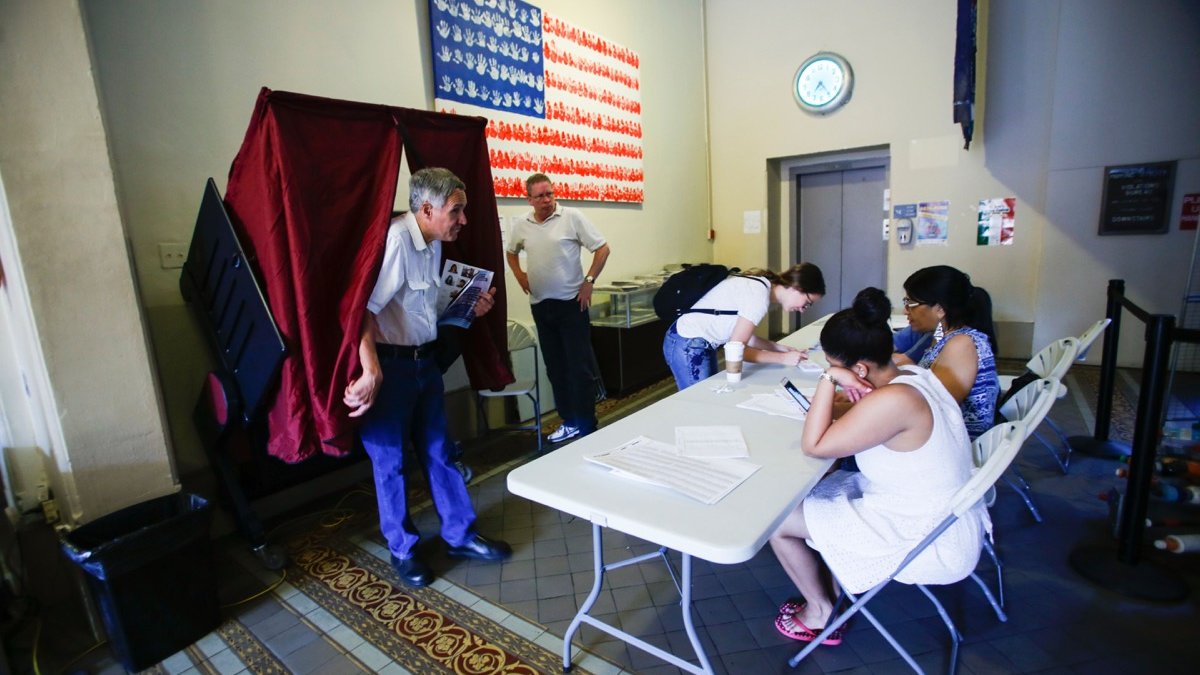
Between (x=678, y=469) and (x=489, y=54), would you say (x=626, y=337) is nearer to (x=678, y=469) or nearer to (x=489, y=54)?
(x=489, y=54)

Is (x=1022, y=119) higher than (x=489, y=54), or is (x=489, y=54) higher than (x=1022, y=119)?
(x=489, y=54)

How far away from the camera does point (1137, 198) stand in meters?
4.63

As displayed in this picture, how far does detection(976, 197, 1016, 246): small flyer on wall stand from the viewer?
513 centimetres

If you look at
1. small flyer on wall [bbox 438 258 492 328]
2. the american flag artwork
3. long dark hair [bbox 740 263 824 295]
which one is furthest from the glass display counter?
small flyer on wall [bbox 438 258 492 328]

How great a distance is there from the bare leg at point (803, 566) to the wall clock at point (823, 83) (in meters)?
5.10

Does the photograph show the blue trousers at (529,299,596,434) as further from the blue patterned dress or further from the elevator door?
the elevator door

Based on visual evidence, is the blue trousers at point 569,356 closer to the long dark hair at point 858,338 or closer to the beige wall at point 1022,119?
the long dark hair at point 858,338

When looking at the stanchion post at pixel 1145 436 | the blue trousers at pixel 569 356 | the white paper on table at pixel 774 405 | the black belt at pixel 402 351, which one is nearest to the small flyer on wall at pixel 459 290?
the black belt at pixel 402 351

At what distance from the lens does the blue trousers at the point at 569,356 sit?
3.64 meters

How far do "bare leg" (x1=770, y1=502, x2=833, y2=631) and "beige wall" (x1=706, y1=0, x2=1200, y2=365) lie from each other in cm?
457

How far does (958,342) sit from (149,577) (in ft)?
9.33

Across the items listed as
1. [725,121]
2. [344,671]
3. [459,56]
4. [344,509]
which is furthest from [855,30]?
[344,671]

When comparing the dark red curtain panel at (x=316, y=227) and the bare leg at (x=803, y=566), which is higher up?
the dark red curtain panel at (x=316, y=227)

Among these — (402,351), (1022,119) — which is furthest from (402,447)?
(1022,119)
